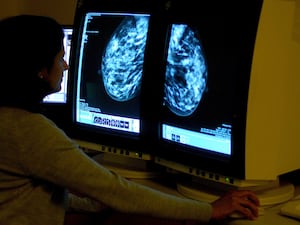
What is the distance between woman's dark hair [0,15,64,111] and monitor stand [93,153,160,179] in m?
0.52

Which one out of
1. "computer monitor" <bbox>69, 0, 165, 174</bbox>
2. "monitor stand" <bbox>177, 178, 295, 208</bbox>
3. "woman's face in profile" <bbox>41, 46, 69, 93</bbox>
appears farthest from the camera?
"computer monitor" <bbox>69, 0, 165, 174</bbox>

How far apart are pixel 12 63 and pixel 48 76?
0.10 meters

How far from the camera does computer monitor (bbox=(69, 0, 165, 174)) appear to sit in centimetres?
166

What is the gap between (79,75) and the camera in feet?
6.06

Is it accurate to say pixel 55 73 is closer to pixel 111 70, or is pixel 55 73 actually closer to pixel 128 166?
pixel 111 70

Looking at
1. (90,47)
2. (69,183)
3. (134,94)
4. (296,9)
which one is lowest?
(69,183)

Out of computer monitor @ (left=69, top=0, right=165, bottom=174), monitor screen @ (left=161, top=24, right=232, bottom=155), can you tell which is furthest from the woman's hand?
computer monitor @ (left=69, top=0, right=165, bottom=174)

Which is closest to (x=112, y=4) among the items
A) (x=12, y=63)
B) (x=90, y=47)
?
(x=90, y=47)

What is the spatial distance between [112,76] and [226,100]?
19.7 inches

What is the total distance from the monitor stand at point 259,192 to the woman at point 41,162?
99 millimetres

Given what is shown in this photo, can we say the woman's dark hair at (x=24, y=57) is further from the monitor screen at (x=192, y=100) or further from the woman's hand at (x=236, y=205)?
the woman's hand at (x=236, y=205)

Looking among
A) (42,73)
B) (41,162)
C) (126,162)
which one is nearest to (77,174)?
(41,162)

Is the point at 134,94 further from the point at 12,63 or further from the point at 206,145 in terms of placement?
the point at 12,63

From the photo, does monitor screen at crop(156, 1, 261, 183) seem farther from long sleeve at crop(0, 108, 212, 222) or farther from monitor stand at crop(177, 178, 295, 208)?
long sleeve at crop(0, 108, 212, 222)
